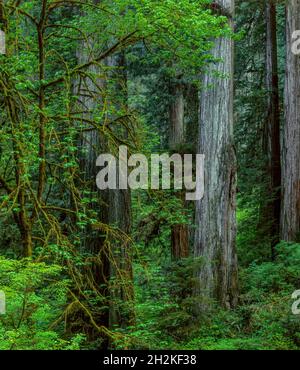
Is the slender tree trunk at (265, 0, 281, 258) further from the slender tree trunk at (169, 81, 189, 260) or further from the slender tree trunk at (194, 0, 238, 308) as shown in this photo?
the slender tree trunk at (194, 0, 238, 308)

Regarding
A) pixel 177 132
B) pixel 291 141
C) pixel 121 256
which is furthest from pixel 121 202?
pixel 177 132

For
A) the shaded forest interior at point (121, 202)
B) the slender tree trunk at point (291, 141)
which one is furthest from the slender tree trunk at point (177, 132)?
the slender tree trunk at point (291, 141)

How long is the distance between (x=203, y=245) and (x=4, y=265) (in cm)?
494

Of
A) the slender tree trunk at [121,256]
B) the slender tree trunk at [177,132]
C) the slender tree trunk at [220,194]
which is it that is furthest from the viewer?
the slender tree trunk at [177,132]

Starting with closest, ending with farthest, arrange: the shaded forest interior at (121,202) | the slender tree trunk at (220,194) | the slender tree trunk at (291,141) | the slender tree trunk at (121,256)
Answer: the shaded forest interior at (121,202)
the slender tree trunk at (121,256)
the slender tree trunk at (220,194)
the slender tree trunk at (291,141)

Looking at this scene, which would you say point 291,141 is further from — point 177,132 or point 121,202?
point 121,202

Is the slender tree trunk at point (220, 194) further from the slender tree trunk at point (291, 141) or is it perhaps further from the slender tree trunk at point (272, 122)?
the slender tree trunk at point (272, 122)

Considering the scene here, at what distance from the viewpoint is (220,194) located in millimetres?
10648

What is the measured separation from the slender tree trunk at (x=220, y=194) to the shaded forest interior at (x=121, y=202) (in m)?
0.02

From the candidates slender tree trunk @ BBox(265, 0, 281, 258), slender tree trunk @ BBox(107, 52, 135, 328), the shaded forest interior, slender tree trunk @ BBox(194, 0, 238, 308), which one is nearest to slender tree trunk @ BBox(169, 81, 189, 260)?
the shaded forest interior

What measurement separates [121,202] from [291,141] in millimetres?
5859

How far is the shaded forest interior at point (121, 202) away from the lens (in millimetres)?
7352

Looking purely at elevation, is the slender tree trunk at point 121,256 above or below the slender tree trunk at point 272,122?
below
